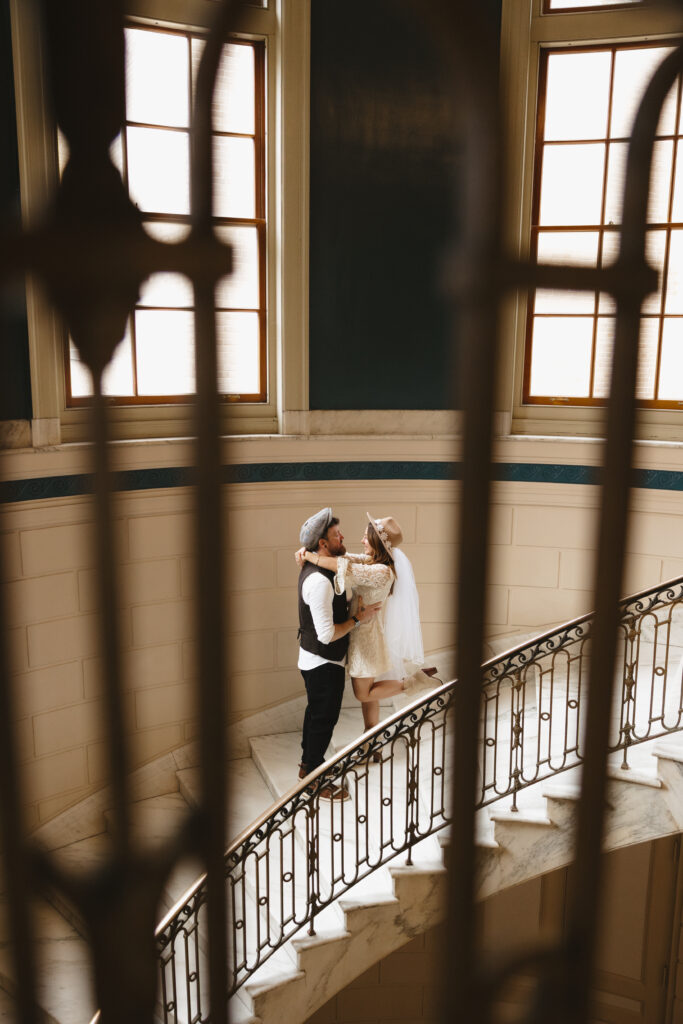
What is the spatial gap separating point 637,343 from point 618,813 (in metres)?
4.03

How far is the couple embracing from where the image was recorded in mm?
4543

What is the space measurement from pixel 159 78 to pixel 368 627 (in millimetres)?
3800

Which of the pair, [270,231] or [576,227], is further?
[576,227]

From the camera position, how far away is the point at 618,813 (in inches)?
175

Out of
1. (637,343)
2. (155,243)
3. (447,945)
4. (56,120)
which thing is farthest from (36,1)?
(447,945)

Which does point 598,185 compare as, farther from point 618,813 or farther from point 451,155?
point 618,813

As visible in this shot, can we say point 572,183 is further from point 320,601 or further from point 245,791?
point 245,791

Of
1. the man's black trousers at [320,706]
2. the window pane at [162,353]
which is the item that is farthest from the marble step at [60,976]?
the window pane at [162,353]

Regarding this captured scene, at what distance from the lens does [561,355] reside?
6.35m

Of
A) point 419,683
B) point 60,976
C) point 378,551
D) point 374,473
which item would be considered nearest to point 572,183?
point 374,473

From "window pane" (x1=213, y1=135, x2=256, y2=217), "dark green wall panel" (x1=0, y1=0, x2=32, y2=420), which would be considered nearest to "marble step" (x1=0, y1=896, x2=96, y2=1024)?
"dark green wall panel" (x1=0, y1=0, x2=32, y2=420)

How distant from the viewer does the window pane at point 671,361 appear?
609 centimetres

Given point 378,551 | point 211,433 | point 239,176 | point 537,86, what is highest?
point 537,86

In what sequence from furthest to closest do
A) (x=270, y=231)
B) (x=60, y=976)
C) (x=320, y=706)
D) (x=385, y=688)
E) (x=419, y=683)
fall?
(x=270, y=231) < (x=419, y=683) < (x=385, y=688) < (x=320, y=706) < (x=60, y=976)
